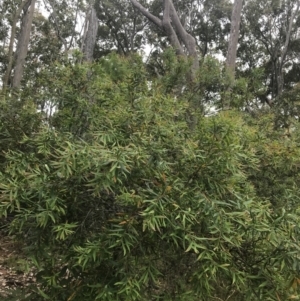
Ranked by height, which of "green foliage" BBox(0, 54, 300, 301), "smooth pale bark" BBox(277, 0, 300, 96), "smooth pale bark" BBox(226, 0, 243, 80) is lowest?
"green foliage" BBox(0, 54, 300, 301)

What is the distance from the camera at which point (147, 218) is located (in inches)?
74.1

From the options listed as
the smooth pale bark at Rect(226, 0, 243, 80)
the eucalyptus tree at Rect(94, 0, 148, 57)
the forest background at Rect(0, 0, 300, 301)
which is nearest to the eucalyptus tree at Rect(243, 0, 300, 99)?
the eucalyptus tree at Rect(94, 0, 148, 57)

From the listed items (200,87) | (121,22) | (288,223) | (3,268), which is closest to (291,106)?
(200,87)

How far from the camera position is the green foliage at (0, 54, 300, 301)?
1.99 meters

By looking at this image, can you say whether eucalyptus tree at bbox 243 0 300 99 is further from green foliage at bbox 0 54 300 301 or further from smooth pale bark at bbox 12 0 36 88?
green foliage at bbox 0 54 300 301

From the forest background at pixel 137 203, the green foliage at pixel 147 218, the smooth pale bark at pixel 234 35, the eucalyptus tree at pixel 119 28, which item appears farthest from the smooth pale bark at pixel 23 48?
the green foliage at pixel 147 218

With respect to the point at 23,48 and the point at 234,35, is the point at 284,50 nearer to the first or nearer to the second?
the point at 234,35

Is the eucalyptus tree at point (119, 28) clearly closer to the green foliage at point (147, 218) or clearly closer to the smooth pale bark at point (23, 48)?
the smooth pale bark at point (23, 48)

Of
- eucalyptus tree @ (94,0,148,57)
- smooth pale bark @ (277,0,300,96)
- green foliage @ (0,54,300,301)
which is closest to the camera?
green foliage @ (0,54,300,301)

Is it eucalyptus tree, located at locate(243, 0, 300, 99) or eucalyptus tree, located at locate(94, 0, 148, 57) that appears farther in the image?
eucalyptus tree, located at locate(94, 0, 148, 57)

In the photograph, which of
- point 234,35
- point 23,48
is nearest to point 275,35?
point 234,35

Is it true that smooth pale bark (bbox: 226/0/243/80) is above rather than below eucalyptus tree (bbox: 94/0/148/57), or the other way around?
below

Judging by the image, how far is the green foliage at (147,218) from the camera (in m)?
1.99

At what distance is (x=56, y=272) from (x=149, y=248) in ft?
2.00
